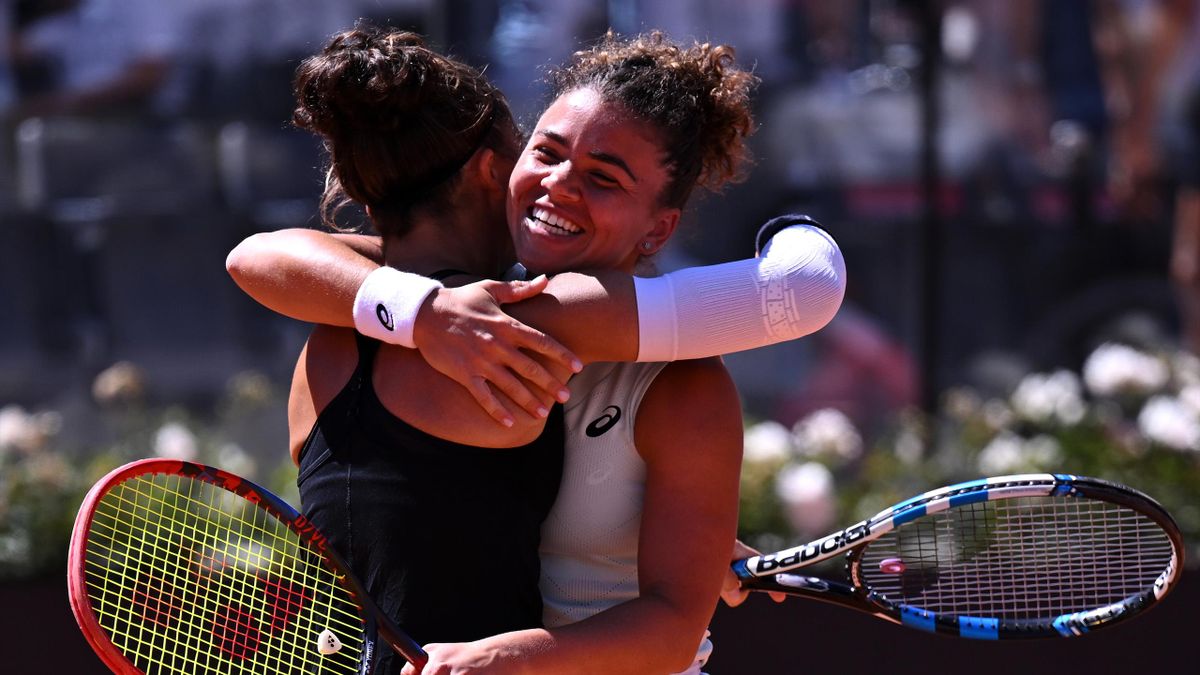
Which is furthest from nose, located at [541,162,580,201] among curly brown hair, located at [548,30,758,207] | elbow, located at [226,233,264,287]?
elbow, located at [226,233,264,287]

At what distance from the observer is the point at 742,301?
1871 mm

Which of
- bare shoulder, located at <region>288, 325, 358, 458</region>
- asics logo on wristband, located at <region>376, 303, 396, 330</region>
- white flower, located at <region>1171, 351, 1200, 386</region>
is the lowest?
white flower, located at <region>1171, 351, 1200, 386</region>

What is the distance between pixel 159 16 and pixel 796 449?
2.58m

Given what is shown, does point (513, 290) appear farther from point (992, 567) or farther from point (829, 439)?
point (829, 439)

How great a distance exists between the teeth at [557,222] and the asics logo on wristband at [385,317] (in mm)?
244

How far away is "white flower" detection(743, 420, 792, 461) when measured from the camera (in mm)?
4473

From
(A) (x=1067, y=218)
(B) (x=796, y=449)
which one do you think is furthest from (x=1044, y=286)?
(B) (x=796, y=449)

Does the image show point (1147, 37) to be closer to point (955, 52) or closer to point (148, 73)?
point (955, 52)

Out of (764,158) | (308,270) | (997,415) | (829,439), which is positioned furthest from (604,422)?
(764,158)

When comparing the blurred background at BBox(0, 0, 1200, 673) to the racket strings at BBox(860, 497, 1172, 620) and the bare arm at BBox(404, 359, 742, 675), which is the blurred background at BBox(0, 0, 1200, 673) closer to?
the racket strings at BBox(860, 497, 1172, 620)

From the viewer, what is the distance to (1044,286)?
5426mm

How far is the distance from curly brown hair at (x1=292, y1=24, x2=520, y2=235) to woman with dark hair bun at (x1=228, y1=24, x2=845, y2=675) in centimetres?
1

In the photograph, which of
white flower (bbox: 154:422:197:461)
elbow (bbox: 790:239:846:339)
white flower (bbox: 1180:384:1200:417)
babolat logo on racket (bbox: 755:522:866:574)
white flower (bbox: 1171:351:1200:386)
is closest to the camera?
elbow (bbox: 790:239:846:339)

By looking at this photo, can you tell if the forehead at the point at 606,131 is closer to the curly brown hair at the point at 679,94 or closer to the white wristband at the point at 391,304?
the curly brown hair at the point at 679,94
